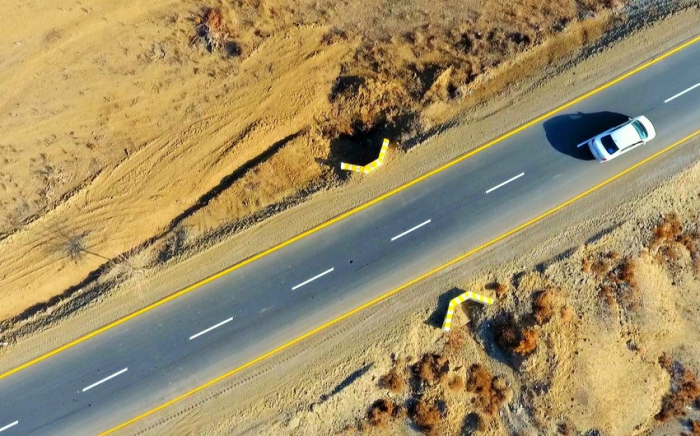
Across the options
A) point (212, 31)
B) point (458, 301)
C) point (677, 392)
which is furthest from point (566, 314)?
point (212, 31)

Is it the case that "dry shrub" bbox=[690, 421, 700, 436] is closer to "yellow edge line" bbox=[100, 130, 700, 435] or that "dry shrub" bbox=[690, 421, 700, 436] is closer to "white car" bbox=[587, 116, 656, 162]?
"yellow edge line" bbox=[100, 130, 700, 435]

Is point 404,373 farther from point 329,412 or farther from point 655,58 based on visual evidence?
point 655,58

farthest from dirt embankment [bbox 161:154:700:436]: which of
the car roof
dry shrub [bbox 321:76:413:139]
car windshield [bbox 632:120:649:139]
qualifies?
dry shrub [bbox 321:76:413:139]

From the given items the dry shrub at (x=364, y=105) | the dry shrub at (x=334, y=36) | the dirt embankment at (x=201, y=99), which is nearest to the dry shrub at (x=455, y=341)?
the dirt embankment at (x=201, y=99)

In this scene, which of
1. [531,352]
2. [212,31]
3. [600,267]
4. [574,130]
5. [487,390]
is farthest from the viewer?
[212,31]

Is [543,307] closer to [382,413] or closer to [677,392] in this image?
[677,392]

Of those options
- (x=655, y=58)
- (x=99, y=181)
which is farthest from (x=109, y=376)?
(x=655, y=58)
